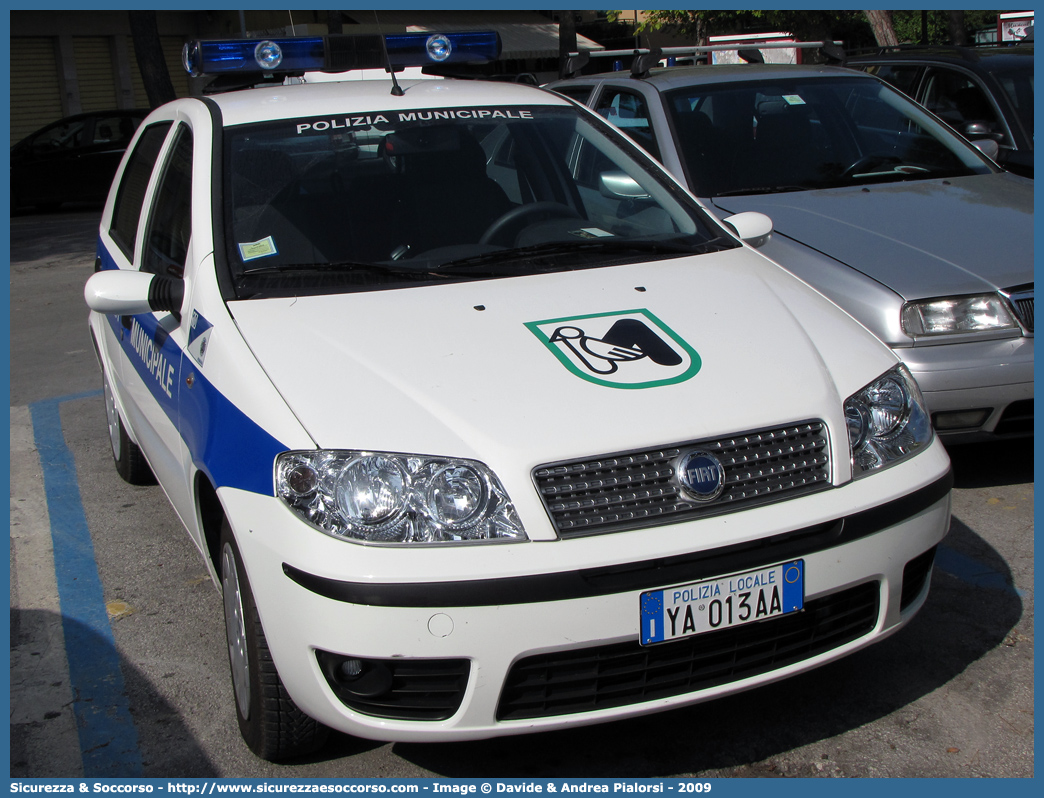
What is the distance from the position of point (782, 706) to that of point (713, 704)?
0.19 metres

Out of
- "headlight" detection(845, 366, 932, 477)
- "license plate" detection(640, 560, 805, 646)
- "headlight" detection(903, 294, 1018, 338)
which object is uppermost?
"headlight" detection(845, 366, 932, 477)

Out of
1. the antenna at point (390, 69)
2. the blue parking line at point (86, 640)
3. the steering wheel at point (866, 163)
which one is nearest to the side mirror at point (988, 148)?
the steering wheel at point (866, 163)

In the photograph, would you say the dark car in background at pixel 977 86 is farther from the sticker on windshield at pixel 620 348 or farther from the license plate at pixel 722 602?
the license plate at pixel 722 602

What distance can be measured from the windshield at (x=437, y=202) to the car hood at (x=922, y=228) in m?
1.12

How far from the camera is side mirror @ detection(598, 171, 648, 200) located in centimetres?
388

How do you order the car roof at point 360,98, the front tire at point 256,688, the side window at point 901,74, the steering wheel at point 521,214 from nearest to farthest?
the front tire at point 256,688 → the steering wheel at point 521,214 → the car roof at point 360,98 → the side window at point 901,74

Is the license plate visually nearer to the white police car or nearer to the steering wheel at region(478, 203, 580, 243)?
the white police car

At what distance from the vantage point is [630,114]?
611cm

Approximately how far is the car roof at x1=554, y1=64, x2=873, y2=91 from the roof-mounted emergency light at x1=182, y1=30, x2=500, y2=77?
1592 millimetres

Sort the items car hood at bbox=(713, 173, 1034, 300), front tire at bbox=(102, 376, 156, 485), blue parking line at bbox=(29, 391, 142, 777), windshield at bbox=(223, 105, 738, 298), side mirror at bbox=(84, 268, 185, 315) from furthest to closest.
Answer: front tire at bbox=(102, 376, 156, 485) < car hood at bbox=(713, 173, 1034, 300) < windshield at bbox=(223, 105, 738, 298) < side mirror at bbox=(84, 268, 185, 315) < blue parking line at bbox=(29, 391, 142, 777)

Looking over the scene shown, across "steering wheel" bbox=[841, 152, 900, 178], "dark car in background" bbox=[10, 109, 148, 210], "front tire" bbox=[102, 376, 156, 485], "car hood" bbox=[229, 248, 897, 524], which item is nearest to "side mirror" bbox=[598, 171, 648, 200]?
"car hood" bbox=[229, 248, 897, 524]

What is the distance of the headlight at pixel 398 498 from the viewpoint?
7.90 feet

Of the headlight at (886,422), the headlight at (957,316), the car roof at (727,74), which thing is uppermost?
the car roof at (727,74)

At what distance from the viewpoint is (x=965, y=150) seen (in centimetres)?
577
